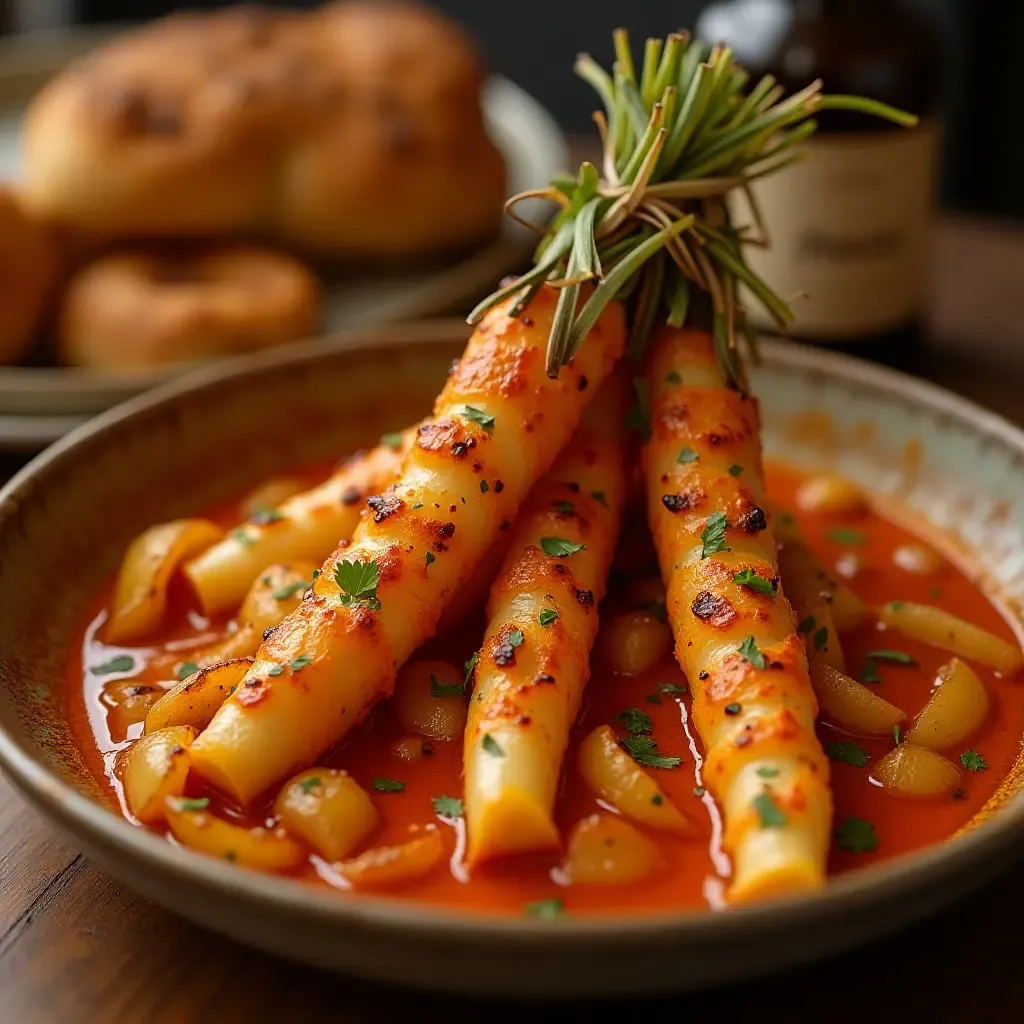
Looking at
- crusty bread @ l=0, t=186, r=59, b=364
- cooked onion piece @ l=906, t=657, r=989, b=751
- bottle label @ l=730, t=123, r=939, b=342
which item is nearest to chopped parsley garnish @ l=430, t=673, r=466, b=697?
cooked onion piece @ l=906, t=657, r=989, b=751

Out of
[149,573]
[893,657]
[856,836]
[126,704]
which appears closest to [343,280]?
[149,573]

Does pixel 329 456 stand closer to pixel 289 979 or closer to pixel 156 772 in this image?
pixel 156 772

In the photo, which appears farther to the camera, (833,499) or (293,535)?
(833,499)

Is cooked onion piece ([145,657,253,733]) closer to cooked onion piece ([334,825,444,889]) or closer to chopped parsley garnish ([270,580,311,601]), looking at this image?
chopped parsley garnish ([270,580,311,601])

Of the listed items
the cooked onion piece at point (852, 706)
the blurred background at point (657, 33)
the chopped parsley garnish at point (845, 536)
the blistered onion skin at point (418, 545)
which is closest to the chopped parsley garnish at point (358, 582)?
the blistered onion skin at point (418, 545)

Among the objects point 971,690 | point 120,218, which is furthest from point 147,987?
point 120,218

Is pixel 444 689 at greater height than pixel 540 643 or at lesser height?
lesser
